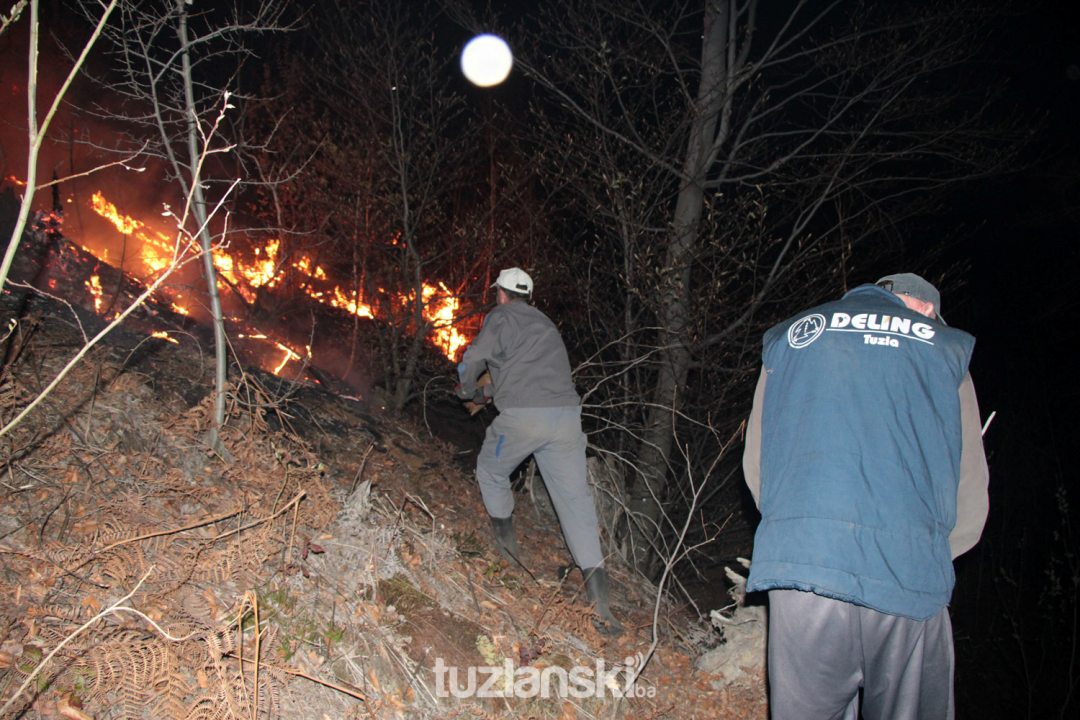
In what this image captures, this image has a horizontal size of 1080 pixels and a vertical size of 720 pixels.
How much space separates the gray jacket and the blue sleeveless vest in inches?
92.4

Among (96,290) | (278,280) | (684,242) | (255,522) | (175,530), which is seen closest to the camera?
(175,530)

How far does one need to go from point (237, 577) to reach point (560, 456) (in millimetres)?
2346

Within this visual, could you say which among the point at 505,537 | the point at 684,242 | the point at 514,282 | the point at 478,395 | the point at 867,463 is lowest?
the point at 505,537

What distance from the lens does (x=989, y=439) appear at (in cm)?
1555

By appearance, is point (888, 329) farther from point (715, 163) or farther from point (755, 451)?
point (715, 163)

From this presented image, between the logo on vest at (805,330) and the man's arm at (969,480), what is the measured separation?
0.60 m

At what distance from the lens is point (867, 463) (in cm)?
249

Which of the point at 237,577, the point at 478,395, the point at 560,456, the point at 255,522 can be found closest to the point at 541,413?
the point at 560,456

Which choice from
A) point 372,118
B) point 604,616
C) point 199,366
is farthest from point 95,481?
point 372,118

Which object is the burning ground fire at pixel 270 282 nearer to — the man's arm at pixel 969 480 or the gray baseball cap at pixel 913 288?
the gray baseball cap at pixel 913 288

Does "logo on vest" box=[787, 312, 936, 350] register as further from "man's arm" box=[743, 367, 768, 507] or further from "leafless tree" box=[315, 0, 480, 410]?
"leafless tree" box=[315, 0, 480, 410]

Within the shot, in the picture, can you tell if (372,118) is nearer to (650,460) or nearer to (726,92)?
(726,92)

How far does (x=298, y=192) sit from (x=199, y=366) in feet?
12.3

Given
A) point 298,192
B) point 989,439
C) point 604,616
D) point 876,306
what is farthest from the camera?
point 989,439
